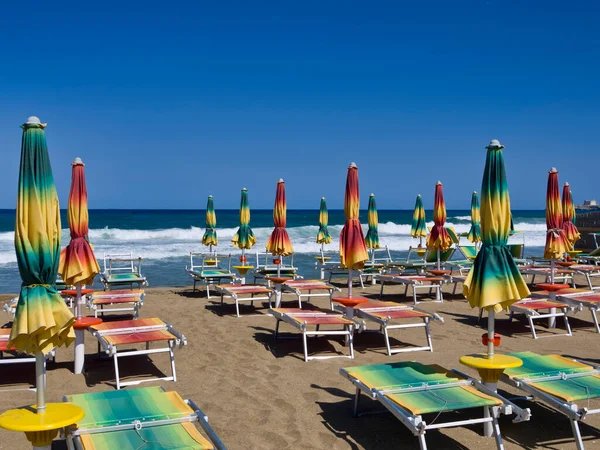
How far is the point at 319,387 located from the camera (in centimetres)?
580

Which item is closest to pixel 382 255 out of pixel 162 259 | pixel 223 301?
pixel 162 259

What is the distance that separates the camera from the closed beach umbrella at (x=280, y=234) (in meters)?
10.9

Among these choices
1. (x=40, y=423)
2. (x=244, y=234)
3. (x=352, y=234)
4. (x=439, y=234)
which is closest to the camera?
(x=40, y=423)

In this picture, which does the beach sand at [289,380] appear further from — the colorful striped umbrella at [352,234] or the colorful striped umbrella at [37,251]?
the colorful striped umbrella at [37,251]

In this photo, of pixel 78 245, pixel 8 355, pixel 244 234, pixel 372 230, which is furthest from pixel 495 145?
pixel 372 230

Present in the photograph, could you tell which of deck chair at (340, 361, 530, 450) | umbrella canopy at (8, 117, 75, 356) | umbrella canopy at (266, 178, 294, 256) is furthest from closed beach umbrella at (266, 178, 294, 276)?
umbrella canopy at (8, 117, 75, 356)

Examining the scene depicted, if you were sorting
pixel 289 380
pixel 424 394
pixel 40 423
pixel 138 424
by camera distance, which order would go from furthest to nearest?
pixel 289 380 → pixel 424 394 → pixel 138 424 → pixel 40 423

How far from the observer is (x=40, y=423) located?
10.7 feet

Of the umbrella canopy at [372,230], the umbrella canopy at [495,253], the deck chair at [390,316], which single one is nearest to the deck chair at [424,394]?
the umbrella canopy at [495,253]

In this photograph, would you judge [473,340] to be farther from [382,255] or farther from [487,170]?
[382,255]

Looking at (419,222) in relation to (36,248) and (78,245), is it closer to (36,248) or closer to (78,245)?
(78,245)

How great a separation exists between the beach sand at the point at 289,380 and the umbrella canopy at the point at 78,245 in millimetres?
1130

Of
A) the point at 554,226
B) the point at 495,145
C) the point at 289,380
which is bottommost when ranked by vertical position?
the point at 289,380

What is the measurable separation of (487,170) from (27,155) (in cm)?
361
